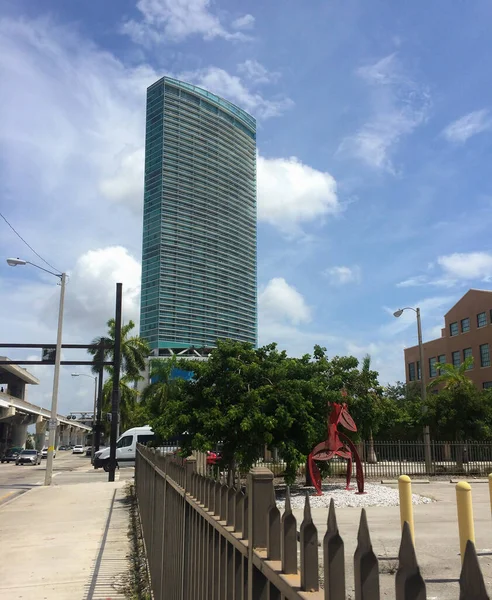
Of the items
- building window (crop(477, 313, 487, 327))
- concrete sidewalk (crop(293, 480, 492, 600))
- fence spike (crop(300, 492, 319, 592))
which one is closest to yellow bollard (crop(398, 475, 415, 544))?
concrete sidewalk (crop(293, 480, 492, 600))

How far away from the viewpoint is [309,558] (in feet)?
5.57

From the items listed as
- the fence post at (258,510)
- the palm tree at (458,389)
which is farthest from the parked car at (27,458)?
the fence post at (258,510)

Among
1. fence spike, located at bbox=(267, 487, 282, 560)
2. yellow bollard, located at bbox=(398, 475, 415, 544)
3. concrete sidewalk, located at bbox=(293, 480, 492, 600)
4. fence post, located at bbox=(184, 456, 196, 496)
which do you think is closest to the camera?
fence spike, located at bbox=(267, 487, 282, 560)

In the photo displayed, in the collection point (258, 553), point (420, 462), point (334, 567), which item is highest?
point (334, 567)

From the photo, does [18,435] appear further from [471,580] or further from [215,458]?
[471,580]

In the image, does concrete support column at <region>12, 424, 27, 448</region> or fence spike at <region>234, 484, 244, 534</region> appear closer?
fence spike at <region>234, 484, 244, 534</region>

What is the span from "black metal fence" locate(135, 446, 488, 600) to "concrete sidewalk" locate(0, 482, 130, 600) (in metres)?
2.64

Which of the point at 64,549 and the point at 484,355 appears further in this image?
the point at 484,355

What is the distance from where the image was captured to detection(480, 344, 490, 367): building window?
168ft

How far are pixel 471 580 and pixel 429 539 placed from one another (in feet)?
35.6

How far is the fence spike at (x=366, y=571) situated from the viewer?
4.33 ft

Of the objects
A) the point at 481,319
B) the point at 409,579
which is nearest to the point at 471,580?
the point at 409,579

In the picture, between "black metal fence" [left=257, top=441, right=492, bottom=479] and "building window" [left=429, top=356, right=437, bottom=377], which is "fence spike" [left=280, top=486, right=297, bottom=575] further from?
"building window" [left=429, top=356, right=437, bottom=377]

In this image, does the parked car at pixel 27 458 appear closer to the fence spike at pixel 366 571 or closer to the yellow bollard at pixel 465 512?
the yellow bollard at pixel 465 512
